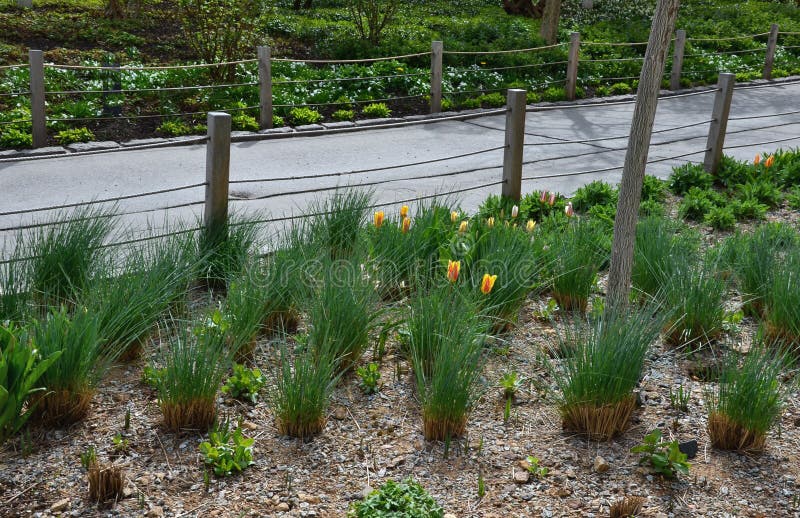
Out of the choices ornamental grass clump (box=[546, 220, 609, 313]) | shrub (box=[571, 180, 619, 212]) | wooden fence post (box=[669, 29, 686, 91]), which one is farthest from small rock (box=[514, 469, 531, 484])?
wooden fence post (box=[669, 29, 686, 91])

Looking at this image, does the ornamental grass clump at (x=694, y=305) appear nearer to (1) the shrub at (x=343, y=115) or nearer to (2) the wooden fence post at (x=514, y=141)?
(2) the wooden fence post at (x=514, y=141)

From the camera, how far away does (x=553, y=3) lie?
15305 mm

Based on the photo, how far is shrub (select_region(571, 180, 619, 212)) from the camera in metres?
6.80

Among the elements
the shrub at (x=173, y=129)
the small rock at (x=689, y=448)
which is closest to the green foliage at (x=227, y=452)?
the small rock at (x=689, y=448)

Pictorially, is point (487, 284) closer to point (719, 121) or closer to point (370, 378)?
point (370, 378)

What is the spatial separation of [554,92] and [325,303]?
982 centimetres

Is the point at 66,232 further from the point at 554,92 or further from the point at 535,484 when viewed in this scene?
the point at 554,92

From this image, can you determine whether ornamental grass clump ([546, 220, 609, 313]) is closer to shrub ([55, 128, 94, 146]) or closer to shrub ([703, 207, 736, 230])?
shrub ([703, 207, 736, 230])

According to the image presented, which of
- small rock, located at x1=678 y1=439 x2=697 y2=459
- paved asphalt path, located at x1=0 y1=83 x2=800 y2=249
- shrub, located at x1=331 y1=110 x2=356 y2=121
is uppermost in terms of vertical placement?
shrub, located at x1=331 y1=110 x2=356 y2=121

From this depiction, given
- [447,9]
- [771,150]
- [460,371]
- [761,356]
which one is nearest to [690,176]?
[771,150]

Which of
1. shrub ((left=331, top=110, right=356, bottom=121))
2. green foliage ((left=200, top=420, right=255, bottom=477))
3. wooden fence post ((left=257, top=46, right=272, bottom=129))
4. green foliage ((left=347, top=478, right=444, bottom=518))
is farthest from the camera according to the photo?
shrub ((left=331, top=110, right=356, bottom=121))

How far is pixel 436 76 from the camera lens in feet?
37.3

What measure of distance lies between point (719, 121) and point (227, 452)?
244 inches

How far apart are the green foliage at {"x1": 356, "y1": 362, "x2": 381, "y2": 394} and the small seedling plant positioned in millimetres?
1086
